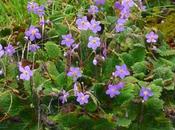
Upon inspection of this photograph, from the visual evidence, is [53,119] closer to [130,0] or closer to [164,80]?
[164,80]

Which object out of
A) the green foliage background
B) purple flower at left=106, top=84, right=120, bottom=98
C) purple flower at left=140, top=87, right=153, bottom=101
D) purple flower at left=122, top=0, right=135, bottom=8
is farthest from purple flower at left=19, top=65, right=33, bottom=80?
purple flower at left=122, top=0, right=135, bottom=8

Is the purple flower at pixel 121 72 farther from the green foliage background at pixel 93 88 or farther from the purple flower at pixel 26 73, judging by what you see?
the purple flower at pixel 26 73

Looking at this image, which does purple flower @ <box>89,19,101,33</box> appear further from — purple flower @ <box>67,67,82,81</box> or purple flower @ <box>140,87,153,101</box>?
purple flower @ <box>140,87,153,101</box>

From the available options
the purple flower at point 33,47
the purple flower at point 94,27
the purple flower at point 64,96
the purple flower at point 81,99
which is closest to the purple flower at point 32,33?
the purple flower at point 33,47

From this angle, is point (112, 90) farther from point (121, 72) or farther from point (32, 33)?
point (32, 33)

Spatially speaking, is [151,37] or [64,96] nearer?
[64,96]

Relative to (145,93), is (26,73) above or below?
above

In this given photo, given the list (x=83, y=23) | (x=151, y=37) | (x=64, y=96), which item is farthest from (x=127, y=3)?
(x=64, y=96)

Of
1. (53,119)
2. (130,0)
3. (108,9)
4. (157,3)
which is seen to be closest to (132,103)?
(53,119)
